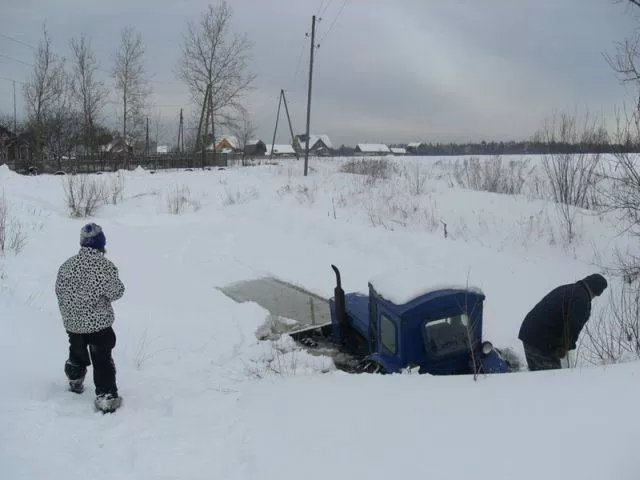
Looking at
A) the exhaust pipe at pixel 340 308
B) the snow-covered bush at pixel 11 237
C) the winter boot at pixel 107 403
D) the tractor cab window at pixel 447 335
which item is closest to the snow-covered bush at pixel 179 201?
the snow-covered bush at pixel 11 237

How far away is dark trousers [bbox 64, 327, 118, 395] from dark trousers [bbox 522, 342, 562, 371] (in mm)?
4376

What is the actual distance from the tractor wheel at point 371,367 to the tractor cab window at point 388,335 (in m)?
0.22

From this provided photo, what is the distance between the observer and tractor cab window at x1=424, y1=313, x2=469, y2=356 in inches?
202

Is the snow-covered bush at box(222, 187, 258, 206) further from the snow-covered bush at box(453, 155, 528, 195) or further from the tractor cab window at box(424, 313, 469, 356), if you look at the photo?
the tractor cab window at box(424, 313, 469, 356)

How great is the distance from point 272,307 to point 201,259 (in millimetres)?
3300

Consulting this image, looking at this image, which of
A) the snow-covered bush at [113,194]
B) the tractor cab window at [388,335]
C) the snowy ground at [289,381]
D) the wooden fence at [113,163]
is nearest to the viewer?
the snowy ground at [289,381]

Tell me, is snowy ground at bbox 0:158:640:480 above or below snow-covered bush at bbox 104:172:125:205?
below

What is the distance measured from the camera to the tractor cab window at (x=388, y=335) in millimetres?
5263

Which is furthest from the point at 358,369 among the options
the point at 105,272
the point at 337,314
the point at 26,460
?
the point at 26,460

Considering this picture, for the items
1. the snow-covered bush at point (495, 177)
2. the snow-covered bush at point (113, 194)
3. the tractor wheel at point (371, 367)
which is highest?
the snow-covered bush at point (495, 177)

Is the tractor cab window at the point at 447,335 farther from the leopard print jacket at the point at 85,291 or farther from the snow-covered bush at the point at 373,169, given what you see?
the snow-covered bush at the point at 373,169

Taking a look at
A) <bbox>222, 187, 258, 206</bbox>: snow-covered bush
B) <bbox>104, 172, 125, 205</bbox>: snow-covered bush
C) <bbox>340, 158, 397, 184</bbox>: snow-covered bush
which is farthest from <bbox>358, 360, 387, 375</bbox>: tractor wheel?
<bbox>340, 158, 397, 184</bbox>: snow-covered bush

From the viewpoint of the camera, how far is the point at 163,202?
1777cm

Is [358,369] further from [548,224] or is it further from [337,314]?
[548,224]
